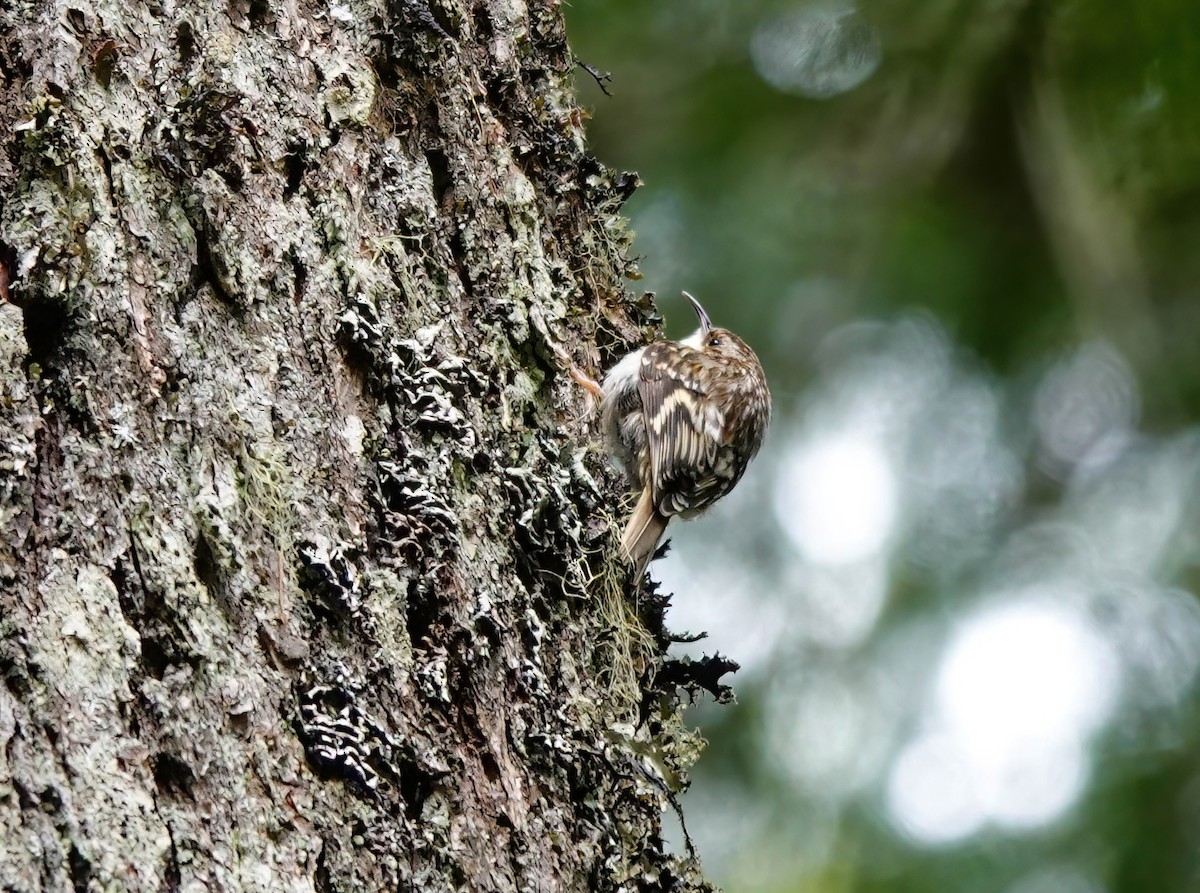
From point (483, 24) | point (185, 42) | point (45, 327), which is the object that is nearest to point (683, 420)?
point (483, 24)

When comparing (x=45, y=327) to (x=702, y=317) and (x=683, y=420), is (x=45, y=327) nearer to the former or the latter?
(x=683, y=420)

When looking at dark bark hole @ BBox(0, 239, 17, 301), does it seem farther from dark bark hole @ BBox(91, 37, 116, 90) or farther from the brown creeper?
the brown creeper

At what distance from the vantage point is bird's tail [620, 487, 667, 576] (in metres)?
1.95

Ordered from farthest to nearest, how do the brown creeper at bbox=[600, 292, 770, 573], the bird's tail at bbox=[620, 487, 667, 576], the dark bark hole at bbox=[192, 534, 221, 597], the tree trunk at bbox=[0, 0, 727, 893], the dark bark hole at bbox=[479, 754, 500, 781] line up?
the brown creeper at bbox=[600, 292, 770, 573]
the bird's tail at bbox=[620, 487, 667, 576]
the dark bark hole at bbox=[479, 754, 500, 781]
the dark bark hole at bbox=[192, 534, 221, 597]
the tree trunk at bbox=[0, 0, 727, 893]

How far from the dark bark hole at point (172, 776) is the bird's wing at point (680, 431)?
150 centimetres

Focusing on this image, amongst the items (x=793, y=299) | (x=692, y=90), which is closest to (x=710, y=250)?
(x=793, y=299)

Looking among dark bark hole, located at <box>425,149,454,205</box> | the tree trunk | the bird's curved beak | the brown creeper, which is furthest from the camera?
the bird's curved beak

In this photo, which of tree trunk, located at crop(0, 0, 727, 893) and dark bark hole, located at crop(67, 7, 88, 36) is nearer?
tree trunk, located at crop(0, 0, 727, 893)

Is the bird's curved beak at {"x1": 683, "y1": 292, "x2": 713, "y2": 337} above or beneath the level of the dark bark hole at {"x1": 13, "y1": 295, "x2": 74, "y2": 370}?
above

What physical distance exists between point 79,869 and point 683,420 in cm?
225

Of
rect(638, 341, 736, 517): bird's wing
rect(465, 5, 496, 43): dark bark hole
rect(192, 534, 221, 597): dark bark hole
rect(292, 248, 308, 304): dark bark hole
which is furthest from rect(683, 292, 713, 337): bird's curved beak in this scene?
rect(192, 534, 221, 597): dark bark hole

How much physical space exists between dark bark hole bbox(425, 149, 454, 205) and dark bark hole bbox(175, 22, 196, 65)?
38 cm

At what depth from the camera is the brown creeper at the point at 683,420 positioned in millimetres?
2486

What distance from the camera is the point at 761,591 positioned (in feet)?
13.8
